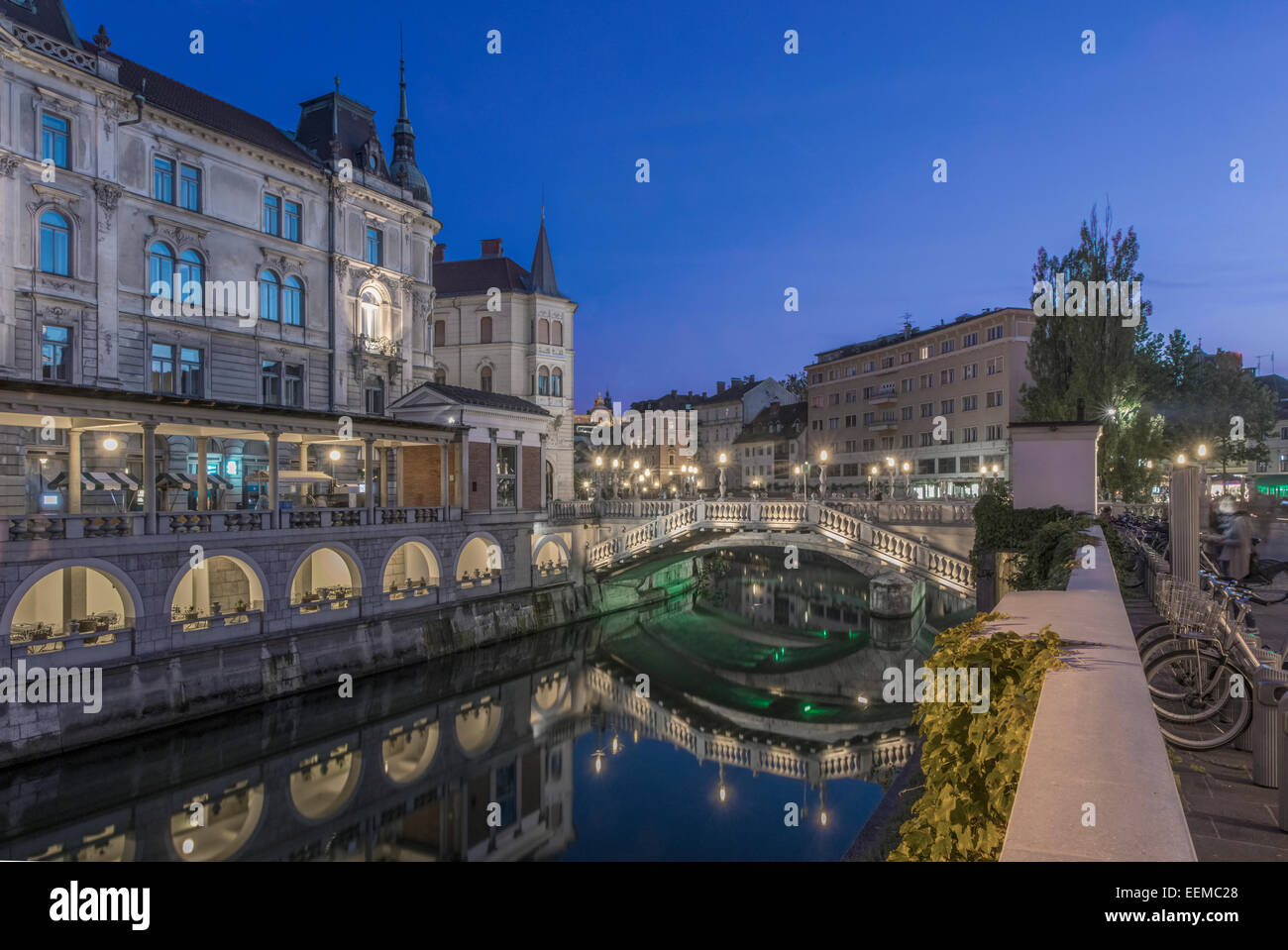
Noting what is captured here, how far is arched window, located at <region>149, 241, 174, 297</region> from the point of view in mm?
30797

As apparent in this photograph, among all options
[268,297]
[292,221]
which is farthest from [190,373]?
[292,221]

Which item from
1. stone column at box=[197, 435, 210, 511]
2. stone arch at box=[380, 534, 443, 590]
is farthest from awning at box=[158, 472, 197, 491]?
stone arch at box=[380, 534, 443, 590]

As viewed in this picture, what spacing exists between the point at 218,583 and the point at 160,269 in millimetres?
12915

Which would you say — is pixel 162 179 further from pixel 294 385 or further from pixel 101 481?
pixel 101 481

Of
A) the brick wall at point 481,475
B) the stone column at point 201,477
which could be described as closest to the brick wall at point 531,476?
the brick wall at point 481,475

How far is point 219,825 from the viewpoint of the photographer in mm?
17047

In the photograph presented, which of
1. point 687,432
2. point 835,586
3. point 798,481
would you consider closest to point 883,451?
point 798,481

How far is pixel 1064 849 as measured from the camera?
125 inches

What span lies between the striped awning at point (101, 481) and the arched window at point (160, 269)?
25.5ft

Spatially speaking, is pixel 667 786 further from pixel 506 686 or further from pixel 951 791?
pixel 951 791

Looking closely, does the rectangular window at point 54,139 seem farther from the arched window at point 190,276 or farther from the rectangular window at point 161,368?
the rectangular window at point 161,368

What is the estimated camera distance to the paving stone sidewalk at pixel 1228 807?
19.8 feet

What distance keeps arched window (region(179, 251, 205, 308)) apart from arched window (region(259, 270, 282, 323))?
2704mm

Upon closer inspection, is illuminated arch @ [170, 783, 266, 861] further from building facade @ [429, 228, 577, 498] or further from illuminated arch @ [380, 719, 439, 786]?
building facade @ [429, 228, 577, 498]
